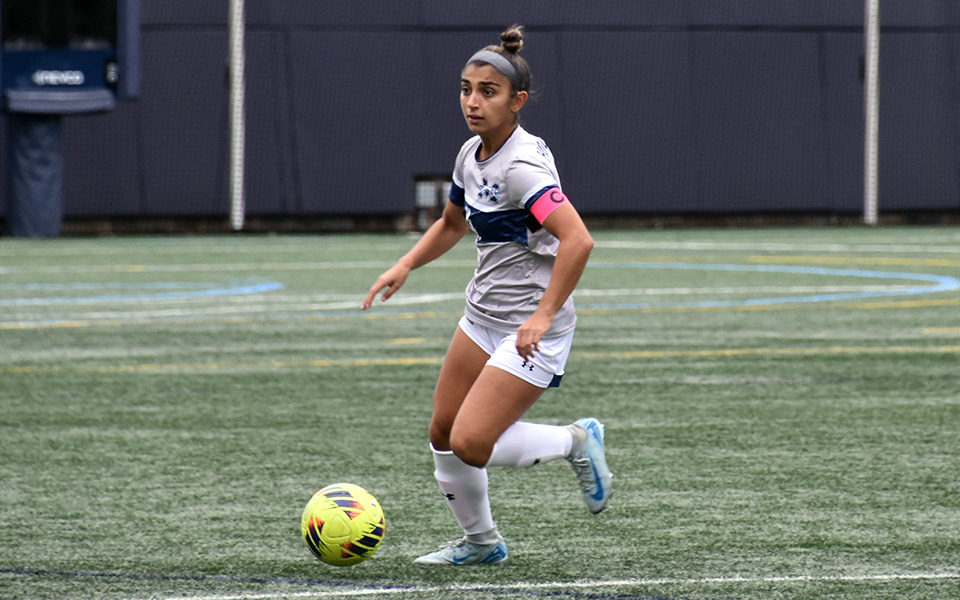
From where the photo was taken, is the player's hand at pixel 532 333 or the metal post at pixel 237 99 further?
the metal post at pixel 237 99

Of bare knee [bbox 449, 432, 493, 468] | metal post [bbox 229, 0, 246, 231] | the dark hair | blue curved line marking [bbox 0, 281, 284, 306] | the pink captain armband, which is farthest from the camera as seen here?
metal post [bbox 229, 0, 246, 231]

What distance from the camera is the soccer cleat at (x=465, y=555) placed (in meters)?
5.56

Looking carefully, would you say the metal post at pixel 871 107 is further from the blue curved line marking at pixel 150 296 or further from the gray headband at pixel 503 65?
the gray headband at pixel 503 65

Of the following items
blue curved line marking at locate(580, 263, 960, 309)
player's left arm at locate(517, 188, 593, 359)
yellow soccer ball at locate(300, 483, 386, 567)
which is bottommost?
blue curved line marking at locate(580, 263, 960, 309)

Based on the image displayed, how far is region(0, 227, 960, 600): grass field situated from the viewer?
5.44 m

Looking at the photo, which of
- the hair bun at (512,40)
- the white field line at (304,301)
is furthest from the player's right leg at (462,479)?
the white field line at (304,301)

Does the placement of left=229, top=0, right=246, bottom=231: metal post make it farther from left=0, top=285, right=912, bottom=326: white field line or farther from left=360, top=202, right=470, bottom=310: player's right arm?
left=360, top=202, right=470, bottom=310: player's right arm

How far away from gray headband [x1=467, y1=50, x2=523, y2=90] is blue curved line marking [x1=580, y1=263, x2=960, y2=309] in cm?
1032

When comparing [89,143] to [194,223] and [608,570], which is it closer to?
[194,223]

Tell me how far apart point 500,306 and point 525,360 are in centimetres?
25

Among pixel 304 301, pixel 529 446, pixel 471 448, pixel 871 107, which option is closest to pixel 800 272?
pixel 304 301

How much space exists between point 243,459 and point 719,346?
5.68 m

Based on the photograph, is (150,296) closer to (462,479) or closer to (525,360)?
(462,479)

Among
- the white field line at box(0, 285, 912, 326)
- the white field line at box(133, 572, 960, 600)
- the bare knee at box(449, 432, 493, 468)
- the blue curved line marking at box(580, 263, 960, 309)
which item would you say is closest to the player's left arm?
the bare knee at box(449, 432, 493, 468)
